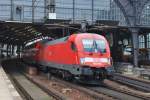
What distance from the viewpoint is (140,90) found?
2514 cm

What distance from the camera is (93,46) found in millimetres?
27859

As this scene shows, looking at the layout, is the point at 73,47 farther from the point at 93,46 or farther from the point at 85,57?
the point at 85,57

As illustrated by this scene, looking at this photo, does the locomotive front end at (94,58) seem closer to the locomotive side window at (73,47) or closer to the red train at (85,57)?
the red train at (85,57)

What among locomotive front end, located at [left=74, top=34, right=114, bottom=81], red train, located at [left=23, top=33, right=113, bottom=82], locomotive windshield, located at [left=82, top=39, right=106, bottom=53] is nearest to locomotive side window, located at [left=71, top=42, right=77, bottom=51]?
red train, located at [left=23, top=33, right=113, bottom=82]

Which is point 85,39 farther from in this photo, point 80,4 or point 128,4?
point 80,4

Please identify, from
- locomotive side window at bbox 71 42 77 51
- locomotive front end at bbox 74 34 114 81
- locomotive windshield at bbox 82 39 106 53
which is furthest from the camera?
locomotive side window at bbox 71 42 77 51

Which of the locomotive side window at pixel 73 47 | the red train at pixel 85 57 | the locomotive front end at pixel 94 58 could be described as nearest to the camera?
the locomotive front end at pixel 94 58

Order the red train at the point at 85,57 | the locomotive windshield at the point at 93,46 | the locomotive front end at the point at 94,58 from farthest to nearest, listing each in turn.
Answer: the locomotive windshield at the point at 93,46
the red train at the point at 85,57
the locomotive front end at the point at 94,58

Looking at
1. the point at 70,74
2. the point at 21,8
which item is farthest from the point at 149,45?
the point at 70,74

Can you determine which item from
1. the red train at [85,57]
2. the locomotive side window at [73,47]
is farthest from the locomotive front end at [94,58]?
the locomotive side window at [73,47]

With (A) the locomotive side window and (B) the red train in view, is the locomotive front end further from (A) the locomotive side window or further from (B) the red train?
(A) the locomotive side window

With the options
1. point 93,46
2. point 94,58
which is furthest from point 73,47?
point 94,58

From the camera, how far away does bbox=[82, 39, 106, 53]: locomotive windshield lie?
27.7m

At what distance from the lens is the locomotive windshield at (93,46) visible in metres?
27.7
